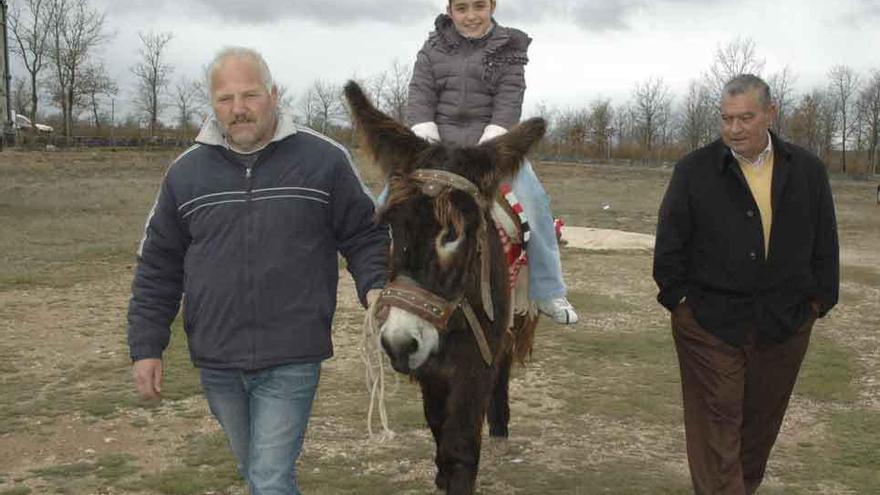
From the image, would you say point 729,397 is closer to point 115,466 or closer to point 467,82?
point 467,82

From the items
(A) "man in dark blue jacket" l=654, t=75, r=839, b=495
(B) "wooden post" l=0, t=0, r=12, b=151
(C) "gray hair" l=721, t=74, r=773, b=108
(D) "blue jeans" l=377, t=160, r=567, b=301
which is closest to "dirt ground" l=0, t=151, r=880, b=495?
(A) "man in dark blue jacket" l=654, t=75, r=839, b=495

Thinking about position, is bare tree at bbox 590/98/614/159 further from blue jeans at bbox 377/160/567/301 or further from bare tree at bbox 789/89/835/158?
blue jeans at bbox 377/160/567/301

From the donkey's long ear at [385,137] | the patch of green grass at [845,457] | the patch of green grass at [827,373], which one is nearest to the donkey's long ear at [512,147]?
the donkey's long ear at [385,137]

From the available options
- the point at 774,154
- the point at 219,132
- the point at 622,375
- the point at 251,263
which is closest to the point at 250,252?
the point at 251,263

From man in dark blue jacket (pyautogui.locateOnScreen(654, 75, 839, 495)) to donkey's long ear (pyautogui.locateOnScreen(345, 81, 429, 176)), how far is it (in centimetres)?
134

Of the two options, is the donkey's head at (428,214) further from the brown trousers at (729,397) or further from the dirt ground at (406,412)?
the dirt ground at (406,412)

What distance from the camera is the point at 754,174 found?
403 cm

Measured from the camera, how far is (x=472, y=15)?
4691 mm

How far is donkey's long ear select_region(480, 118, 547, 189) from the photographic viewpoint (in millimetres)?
3564

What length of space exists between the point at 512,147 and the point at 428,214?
1.93 ft

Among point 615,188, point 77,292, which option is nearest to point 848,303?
point 77,292

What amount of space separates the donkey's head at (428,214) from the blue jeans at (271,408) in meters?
0.37

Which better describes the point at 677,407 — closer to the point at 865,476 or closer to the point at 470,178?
the point at 865,476

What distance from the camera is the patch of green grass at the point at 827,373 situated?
22.4 feet
